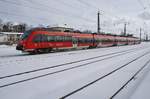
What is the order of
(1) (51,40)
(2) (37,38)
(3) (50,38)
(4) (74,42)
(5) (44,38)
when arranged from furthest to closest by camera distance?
1. (4) (74,42)
2. (1) (51,40)
3. (3) (50,38)
4. (5) (44,38)
5. (2) (37,38)

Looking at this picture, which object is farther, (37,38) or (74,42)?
(74,42)

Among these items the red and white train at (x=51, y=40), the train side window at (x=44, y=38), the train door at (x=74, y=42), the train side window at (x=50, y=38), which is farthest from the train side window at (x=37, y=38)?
the train door at (x=74, y=42)

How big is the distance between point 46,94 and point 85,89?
1.49 m

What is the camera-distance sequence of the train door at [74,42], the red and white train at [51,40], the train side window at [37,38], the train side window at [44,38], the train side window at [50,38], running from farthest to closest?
the train door at [74,42] → the train side window at [50,38] → the train side window at [44,38] → the train side window at [37,38] → the red and white train at [51,40]

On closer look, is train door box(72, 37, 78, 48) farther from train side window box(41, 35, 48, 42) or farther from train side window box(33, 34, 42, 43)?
train side window box(33, 34, 42, 43)

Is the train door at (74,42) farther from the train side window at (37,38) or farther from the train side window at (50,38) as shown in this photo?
the train side window at (37,38)

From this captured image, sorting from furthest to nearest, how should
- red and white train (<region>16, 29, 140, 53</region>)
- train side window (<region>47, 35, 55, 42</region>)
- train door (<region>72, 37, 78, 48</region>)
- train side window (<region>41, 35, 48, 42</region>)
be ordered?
train door (<region>72, 37, 78, 48</region>) < train side window (<region>47, 35, 55, 42</region>) < train side window (<region>41, 35, 48, 42</region>) < red and white train (<region>16, 29, 140, 53</region>)

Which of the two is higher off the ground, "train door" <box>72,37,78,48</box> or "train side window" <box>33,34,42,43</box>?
"train side window" <box>33,34,42,43</box>

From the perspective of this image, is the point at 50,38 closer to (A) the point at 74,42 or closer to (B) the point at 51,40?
(B) the point at 51,40

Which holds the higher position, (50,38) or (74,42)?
(50,38)

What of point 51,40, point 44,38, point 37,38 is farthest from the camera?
point 51,40

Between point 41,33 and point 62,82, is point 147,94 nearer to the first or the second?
point 62,82

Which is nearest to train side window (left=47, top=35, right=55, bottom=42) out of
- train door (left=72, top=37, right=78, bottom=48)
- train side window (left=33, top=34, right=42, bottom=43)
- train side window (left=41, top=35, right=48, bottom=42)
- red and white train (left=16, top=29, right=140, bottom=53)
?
red and white train (left=16, top=29, right=140, bottom=53)

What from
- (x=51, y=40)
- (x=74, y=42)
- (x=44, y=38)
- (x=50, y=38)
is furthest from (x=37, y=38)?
(x=74, y=42)
